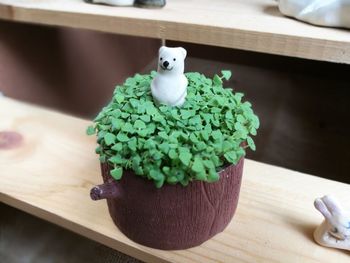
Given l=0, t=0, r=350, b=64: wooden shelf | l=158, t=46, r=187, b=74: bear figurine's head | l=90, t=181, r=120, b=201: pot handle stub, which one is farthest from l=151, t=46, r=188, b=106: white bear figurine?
l=0, t=0, r=350, b=64: wooden shelf

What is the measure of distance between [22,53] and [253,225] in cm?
67

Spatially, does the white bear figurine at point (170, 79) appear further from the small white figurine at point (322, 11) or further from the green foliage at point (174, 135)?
the small white figurine at point (322, 11)

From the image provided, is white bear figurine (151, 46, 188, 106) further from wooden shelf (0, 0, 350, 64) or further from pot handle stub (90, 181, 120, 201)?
wooden shelf (0, 0, 350, 64)

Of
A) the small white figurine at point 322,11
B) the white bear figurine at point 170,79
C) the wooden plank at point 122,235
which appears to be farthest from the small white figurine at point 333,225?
the small white figurine at point 322,11

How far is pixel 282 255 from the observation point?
45 cm

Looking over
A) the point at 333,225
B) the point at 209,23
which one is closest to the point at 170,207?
the point at 333,225

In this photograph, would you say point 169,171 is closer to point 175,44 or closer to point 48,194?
point 48,194

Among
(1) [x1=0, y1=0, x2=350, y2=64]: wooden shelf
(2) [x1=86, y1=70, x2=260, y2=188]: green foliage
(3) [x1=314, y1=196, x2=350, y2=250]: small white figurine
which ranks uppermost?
(1) [x1=0, y1=0, x2=350, y2=64]: wooden shelf

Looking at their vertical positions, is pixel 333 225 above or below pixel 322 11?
below

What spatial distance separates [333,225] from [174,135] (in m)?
0.21

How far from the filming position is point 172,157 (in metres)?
0.37

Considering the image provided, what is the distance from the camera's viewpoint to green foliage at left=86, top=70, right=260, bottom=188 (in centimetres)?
37

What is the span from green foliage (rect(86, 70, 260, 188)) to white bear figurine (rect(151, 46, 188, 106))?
10 mm

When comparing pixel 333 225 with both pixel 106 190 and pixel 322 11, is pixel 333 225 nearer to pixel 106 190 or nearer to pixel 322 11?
pixel 106 190
